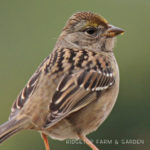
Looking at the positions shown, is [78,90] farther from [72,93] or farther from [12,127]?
[12,127]

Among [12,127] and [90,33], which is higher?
[90,33]

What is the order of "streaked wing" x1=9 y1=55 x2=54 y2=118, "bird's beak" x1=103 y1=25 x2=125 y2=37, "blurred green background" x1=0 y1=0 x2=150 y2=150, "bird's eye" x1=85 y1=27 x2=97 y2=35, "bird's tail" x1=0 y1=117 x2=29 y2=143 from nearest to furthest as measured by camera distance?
"bird's tail" x1=0 y1=117 x2=29 y2=143, "streaked wing" x1=9 y1=55 x2=54 y2=118, "bird's beak" x1=103 y1=25 x2=125 y2=37, "bird's eye" x1=85 y1=27 x2=97 y2=35, "blurred green background" x1=0 y1=0 x2=150 y2=150

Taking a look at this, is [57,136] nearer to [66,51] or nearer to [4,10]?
[66,51]

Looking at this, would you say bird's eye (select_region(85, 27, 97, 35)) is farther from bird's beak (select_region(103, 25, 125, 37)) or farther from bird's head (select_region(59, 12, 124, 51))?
bird's beak (select_region(103, 25, 125, 37))

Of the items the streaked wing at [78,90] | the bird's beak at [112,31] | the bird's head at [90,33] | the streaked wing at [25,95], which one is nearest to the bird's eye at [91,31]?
the bird's head at [90,33]

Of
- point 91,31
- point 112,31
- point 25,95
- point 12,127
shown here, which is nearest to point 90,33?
point 91,31

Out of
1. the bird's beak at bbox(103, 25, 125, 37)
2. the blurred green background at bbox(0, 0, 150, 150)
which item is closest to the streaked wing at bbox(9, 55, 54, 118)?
the bird's beak at bbox(103, 25, 125, 37)

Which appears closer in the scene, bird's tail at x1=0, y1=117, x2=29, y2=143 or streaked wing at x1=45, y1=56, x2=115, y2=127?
bird's tail at x1=0, y1=117, x2=29, y2=143

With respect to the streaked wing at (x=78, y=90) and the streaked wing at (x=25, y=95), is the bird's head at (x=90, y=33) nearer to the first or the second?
the streaked wing at (x=78, y=90)
